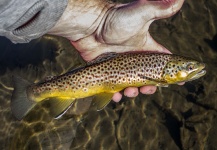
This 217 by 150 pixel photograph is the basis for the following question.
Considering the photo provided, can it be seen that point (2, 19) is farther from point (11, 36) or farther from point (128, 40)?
point (128, 40)

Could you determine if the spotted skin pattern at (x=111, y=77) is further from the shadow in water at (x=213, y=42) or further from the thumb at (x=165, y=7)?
the shadow in water at (x=213, y=42)

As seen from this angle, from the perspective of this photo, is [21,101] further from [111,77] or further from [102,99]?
[111,77]

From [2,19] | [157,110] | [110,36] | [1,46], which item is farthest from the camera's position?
[1,46]

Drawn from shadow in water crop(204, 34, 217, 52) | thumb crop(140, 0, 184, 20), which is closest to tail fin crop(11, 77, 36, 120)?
thumb crop(140, 0, 184, 20)

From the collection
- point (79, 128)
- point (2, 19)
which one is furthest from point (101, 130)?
point (2, 19)

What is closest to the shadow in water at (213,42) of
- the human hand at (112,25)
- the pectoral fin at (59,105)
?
the human hand at (112,25)

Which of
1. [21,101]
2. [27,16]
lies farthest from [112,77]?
[27,16]
